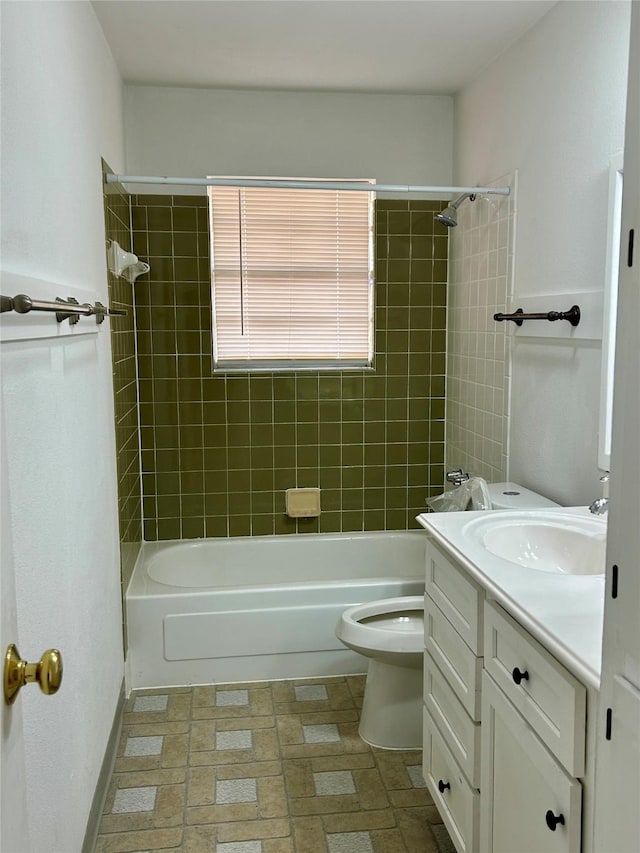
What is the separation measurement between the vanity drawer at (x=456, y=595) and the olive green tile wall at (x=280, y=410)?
68.1 inches

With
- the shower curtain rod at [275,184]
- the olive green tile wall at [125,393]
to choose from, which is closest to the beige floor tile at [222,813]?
the olive green tile wall at [125,393]

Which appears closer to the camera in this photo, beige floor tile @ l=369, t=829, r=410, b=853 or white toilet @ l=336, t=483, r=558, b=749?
beige floor tile @ l=369, t=829, r=410, b=853

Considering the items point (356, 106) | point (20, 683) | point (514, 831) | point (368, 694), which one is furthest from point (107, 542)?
point (356, 106)

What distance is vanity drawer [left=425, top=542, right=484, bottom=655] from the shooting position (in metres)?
1.71

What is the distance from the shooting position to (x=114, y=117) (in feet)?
10.2

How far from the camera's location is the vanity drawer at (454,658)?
172cm

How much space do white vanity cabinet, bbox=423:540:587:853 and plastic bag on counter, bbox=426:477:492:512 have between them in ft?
1.84

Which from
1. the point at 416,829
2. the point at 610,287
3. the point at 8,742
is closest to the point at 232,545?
the point at 416,829

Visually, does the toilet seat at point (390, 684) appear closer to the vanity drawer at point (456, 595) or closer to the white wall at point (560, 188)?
the vanity drawer at point (456, 595)

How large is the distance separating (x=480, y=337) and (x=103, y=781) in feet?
7.40

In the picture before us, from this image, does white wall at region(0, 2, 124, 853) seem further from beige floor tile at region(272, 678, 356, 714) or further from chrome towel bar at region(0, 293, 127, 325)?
beige floor tile at region(272, 678, 356, 714)

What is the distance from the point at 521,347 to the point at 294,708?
1635mm

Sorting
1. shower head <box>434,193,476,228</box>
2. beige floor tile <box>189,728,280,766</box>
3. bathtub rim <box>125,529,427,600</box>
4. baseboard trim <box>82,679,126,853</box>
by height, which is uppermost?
shower head <box>434,193,476,228</box>

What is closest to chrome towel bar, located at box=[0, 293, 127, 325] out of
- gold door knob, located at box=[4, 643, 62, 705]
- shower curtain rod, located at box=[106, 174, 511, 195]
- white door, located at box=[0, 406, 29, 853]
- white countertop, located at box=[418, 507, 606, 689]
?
white door, located at box=[0, 406, 29, 853]
